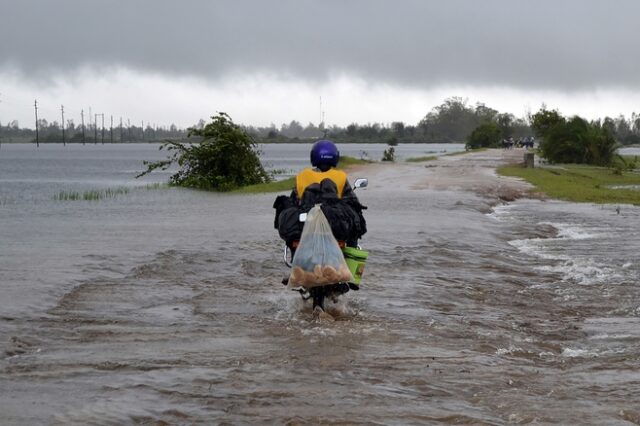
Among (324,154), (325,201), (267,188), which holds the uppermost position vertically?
(324,154)

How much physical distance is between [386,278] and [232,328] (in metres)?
3.70

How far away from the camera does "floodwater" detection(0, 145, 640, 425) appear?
6.23 meters

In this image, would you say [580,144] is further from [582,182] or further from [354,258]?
[354,258]

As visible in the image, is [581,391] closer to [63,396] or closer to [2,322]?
[63,396]

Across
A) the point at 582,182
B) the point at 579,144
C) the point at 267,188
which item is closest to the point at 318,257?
the point at 267,188

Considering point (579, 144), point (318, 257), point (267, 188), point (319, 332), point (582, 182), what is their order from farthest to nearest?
point (579, 144), point (582, 182), point (267, 188), point (318, 257), point (319, 332)

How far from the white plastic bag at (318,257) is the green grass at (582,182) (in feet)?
58.5

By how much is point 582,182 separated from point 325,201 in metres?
26.7

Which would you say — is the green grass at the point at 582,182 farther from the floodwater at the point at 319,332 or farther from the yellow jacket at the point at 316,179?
the yellow jacket at the point at 316,179

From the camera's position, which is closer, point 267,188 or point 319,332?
point 319,332

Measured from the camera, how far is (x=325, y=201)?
352 inches

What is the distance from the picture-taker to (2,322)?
917 cm

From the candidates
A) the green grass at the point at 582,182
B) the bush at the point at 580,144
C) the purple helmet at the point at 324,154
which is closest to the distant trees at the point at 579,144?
the bush at the point at 580,144

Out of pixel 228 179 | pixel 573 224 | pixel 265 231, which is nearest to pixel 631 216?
pixel 573 224
